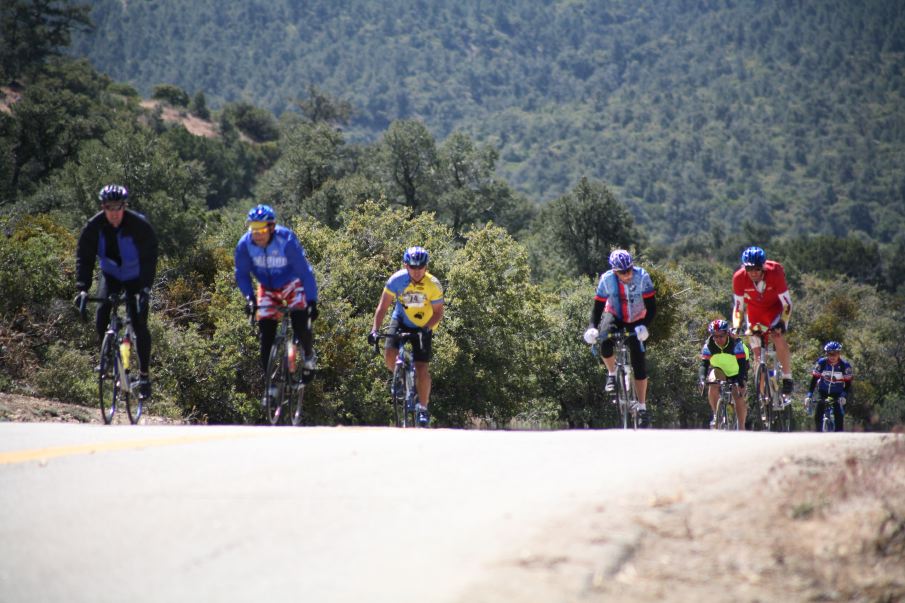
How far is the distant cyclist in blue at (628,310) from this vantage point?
1306 centimetres

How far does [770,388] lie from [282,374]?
6937 millimetres

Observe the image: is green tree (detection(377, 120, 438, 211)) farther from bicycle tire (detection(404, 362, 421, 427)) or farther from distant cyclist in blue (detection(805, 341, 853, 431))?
bicycle tire (detection(404, 362, 421, 427))

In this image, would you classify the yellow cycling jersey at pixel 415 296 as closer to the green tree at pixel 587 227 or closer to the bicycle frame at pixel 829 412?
the bicycle frame at pixel 829 412

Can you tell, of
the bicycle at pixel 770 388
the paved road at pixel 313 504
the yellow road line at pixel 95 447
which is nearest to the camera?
the paved road at pixel 313 504

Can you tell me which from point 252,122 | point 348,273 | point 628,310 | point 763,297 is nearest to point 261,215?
point 628,310

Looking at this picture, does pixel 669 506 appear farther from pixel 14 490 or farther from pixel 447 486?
pixel 14 490

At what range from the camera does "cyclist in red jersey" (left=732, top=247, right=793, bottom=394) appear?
47.2 ft

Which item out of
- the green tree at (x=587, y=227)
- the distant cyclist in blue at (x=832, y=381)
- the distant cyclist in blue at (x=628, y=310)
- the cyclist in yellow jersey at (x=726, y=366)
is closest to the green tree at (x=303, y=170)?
the green tree at (x=587, y=227)

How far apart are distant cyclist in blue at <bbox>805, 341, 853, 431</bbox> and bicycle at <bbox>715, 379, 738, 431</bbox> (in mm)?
3392

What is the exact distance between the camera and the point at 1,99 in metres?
89.2

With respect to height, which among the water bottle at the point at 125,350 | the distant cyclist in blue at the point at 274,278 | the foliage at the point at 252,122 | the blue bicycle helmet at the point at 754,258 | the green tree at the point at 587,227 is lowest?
the water bottle at the point at 125,350

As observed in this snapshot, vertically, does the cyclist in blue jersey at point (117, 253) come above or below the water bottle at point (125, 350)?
above

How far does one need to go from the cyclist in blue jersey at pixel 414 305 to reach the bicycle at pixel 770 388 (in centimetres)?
438

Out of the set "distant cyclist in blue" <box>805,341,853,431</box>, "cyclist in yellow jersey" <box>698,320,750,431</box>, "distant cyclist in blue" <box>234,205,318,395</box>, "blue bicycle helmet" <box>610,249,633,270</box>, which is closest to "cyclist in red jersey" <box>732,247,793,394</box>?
"cyclist in yellow jersey" <box>698,320,750,431</box>
